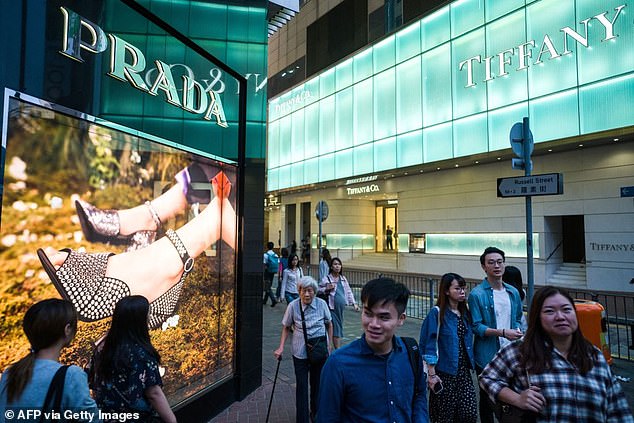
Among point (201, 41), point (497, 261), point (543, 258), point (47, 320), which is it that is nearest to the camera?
point (47, 320)

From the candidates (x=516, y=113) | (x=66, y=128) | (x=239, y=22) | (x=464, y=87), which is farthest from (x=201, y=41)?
(x=464, y=87)

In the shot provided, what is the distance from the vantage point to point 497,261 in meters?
4.03

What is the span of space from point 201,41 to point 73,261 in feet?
9.95

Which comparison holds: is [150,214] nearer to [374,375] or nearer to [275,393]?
[275,393]

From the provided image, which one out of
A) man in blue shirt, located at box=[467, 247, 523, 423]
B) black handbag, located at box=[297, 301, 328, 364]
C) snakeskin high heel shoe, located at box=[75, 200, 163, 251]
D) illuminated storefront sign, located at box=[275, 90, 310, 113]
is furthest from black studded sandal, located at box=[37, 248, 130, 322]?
illuminated storefront sign, located at box=[275, 90, 310, 113]

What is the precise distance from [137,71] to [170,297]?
2401 mm

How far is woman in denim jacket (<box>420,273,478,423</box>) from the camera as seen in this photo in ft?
11.5

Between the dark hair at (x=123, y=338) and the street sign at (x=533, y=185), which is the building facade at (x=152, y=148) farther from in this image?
the street sign at (x=533, y=185)

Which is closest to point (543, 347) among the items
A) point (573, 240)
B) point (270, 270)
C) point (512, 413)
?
point (512, 413)

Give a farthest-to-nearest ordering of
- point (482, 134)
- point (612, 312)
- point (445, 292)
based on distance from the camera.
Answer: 1. point (482, 134)
2. point (612, 312)
3. point (445, 292)

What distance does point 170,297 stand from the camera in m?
4.72

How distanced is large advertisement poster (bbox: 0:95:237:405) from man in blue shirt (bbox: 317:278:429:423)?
8.77ft

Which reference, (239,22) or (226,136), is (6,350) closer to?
(226,136)

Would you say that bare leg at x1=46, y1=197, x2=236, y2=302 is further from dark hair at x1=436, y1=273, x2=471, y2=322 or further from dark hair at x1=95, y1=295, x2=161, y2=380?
dark hair at x1=436, y1=273, x2=471, y2=322
